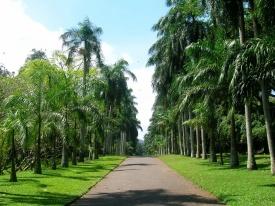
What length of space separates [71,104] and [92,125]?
7947 millimetres

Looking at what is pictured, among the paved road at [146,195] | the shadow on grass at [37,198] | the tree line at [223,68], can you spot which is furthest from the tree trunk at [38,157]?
the shadow on grass at [37,198]

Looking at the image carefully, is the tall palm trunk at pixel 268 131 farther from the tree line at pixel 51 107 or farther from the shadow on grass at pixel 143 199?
the tree line at pixel 51 107

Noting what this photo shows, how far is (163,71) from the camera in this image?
51.6m

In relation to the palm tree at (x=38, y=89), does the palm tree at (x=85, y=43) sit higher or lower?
higher

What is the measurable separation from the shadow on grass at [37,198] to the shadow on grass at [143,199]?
2.00 feet

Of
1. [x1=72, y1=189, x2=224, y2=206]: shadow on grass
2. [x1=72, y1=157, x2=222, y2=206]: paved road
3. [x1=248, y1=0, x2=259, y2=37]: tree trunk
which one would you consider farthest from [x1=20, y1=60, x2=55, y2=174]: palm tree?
[x1=248, y1=0, x2=259, y2=37]: tree trunk

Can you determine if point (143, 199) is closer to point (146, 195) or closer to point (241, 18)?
point (146, 195)

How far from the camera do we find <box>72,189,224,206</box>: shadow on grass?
1426 cm

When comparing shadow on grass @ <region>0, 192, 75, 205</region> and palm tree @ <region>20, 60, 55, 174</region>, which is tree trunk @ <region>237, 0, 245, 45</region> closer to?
palm tree @ <region>20, 60, 55, 174</region>

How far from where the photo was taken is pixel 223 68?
20.0 metres

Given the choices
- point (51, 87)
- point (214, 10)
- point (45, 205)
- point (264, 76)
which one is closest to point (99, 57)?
point (51, 87)

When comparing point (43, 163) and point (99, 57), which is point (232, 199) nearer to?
point (43, 163)

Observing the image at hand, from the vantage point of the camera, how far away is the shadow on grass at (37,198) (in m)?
14.8

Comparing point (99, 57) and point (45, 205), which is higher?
point (99, 57)
